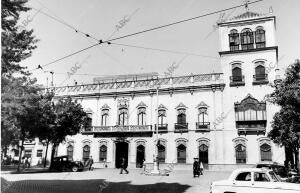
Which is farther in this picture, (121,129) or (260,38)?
(121,129)

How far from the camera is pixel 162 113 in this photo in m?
35.5

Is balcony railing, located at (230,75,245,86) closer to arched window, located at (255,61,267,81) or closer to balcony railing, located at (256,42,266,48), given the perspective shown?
arched window, located at (255,61,267,81)

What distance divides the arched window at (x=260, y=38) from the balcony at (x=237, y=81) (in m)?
3.89

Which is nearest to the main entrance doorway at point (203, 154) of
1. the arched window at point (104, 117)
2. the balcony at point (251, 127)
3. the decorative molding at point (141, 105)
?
the balcony at point (251, 127)

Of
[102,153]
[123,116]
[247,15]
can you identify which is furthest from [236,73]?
[102,153]

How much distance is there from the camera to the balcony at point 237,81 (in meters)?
32.2

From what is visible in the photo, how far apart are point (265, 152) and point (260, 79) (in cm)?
737

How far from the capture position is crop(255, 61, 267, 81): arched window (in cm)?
3170

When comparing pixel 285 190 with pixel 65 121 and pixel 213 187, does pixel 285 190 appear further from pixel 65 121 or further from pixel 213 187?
pixel 65 121

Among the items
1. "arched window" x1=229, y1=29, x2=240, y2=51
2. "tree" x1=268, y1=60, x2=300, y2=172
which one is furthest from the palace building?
"tree" x1=268, y1=60, x2=300, y2=172

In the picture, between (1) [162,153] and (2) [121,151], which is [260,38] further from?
(2) [121,151]

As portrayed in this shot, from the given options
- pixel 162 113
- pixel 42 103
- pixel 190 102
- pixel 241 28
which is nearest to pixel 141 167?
pixel 162 113

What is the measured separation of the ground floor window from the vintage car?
21.0 metres

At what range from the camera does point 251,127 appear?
31031 millimetres
